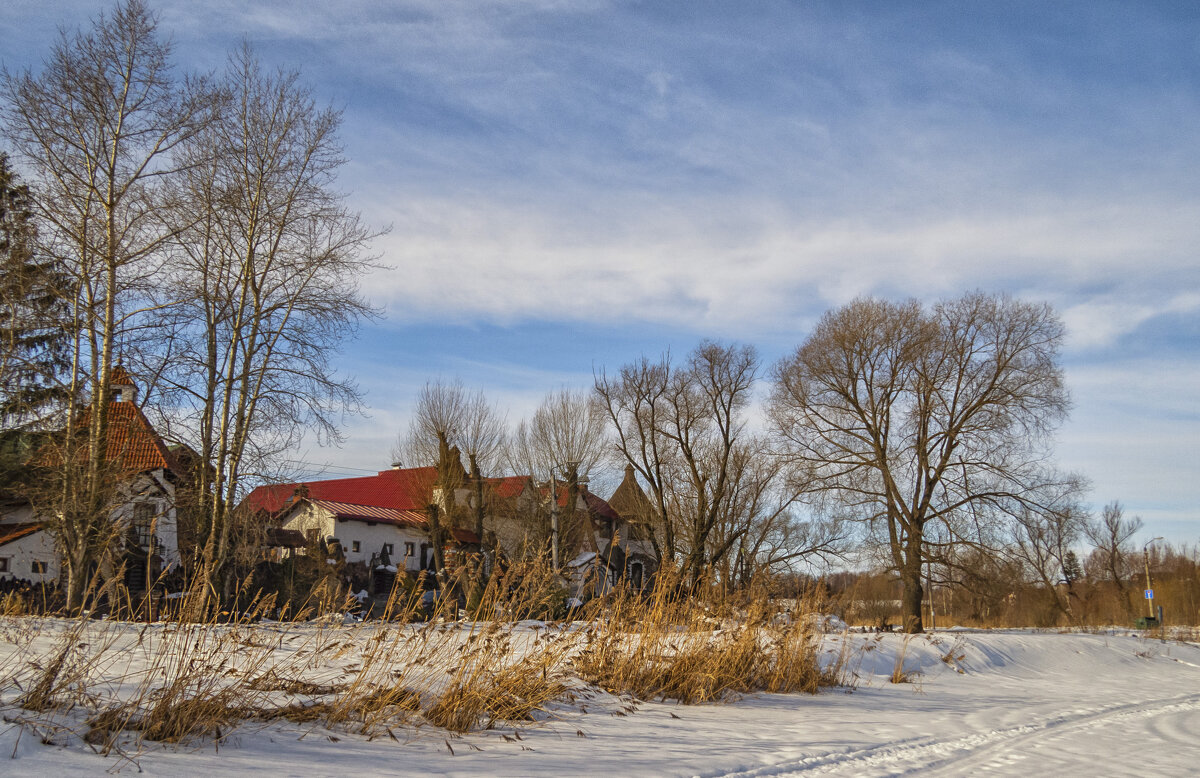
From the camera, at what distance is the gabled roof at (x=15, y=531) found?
2645 centimetres

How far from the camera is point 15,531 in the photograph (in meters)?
28.9

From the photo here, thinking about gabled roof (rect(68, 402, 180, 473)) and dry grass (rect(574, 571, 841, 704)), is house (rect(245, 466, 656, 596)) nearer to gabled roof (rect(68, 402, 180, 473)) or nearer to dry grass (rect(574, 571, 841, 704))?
gabled roof (rect(68, 402, 180, 473))

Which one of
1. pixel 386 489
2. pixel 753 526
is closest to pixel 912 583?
pixel 753 526

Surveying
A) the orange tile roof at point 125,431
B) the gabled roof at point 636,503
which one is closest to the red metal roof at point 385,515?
the gabled roof at point 636,503

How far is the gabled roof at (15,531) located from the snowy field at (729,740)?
21108 millimetres

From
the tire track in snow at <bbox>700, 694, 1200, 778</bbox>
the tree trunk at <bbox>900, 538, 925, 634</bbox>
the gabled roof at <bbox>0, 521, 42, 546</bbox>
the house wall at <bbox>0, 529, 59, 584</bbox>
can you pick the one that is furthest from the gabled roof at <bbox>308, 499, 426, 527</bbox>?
the tire track in snow at <bbox>700, 694, 1200, 778</bbox>

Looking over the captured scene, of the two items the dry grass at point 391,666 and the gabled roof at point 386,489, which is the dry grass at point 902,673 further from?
the gabled roof at point 386,489

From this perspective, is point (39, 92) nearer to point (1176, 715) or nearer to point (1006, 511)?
point (1176, 715)

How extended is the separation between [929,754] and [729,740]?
5.16 feet

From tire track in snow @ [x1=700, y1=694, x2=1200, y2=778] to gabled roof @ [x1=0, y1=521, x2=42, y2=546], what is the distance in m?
26.5

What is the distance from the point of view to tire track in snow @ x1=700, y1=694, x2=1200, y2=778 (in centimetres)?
592

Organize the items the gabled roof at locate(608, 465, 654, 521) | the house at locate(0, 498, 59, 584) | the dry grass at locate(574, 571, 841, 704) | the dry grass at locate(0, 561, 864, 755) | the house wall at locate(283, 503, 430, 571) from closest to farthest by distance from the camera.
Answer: the dry grass at locate(0, 561, 864, 755)
the dry grass at locate(574, 571, 841, 704)
the house at locate(0, 498, 59, 584)
the gabled roof at locate(608, 465, 654, 521)
the house wall at locate(283, 503, 430, 571)

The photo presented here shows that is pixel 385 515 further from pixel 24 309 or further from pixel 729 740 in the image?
pixel 729 740

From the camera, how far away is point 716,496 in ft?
116
